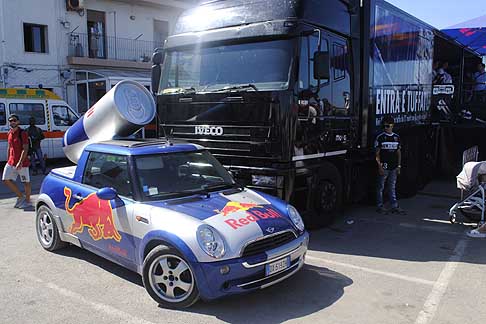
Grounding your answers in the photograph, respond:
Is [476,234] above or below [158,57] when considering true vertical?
below

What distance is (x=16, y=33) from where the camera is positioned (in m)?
18.6

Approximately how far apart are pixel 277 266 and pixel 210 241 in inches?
28.5

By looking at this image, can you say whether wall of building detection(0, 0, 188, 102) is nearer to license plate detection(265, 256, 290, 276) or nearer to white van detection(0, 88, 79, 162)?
white van detection(0, 88, 79, 162)

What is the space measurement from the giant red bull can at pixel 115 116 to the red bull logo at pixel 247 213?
264 cm

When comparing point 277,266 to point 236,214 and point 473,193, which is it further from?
point 473,193

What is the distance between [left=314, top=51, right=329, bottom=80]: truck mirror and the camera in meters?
5.92

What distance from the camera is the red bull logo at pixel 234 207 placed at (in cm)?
432

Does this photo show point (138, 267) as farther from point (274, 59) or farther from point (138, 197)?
point (274, 59)

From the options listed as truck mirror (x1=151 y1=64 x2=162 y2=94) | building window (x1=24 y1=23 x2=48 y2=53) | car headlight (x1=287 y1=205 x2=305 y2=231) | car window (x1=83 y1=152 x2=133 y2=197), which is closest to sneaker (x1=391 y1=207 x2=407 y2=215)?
car headlight (x1=287 y1=205 x2=305 y2=231)

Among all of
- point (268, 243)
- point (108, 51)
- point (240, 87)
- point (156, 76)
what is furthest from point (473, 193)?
point (108, 51)

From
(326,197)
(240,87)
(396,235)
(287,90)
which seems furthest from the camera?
(326,197)

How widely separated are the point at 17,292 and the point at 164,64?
4077mm

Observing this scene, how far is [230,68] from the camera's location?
6289 mm

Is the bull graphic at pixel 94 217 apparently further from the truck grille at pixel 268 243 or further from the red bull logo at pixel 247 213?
the truck grille at pixel 268 243
